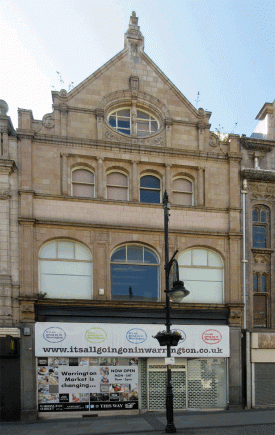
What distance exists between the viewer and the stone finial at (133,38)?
21.0m

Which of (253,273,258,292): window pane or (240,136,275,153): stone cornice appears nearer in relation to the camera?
(253,273,258,292): window pane

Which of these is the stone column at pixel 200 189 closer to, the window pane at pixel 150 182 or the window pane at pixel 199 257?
the window pane at pixel 150 182

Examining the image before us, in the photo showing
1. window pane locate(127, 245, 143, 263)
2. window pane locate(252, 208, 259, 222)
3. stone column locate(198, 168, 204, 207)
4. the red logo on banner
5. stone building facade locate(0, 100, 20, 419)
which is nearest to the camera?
stone building facade locate(0, 100, 20, 419)

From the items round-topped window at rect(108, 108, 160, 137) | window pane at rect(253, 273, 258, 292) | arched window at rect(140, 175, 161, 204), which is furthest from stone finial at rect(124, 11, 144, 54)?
window pane at rect(253, 273, 258, 292)

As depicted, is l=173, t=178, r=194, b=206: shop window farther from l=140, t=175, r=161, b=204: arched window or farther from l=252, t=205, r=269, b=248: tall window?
l=252, t=205, r=269, b=248: tall window

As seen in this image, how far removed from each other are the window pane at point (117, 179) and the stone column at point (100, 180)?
0.51 metres

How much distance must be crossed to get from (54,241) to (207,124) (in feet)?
31.5

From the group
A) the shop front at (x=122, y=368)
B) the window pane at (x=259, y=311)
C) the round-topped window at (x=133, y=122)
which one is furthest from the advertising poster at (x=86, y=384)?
the round-topped window at (x=133, y=122)

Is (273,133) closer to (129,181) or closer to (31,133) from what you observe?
(129,181)

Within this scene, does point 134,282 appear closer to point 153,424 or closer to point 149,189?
point 149,189

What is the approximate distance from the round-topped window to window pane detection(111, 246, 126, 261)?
5.67 metres

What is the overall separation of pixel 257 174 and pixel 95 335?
36.4ft

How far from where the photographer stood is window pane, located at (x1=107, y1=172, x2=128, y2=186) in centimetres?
2009

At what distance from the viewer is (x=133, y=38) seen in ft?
69.3
